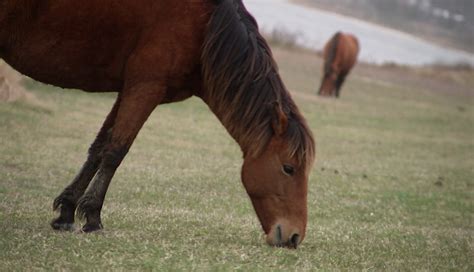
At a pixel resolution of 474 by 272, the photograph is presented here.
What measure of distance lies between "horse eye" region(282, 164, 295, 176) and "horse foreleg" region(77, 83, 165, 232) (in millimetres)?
1133

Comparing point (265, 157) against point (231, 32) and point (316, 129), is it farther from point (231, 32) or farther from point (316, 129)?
point (316, 129)

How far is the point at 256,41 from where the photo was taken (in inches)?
294

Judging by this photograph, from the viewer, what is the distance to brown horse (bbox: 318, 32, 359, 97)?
31.9 m

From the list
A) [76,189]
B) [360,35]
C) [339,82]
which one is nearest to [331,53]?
[339,82]

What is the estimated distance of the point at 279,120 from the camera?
283 inches

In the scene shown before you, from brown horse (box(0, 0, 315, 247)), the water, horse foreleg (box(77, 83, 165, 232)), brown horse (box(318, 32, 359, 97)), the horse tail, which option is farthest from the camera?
the water

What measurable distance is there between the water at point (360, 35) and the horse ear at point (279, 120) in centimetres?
4096

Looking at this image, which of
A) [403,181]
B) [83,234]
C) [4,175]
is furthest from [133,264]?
[403,181]

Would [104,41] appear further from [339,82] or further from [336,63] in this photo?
[336,63]

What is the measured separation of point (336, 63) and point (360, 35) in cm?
3373

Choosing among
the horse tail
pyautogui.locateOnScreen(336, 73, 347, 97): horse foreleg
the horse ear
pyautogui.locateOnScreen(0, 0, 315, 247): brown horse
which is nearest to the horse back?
pyautogui.locateOnScreen(0, 0, 315, 247): brown horse

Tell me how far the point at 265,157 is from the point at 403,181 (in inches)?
305

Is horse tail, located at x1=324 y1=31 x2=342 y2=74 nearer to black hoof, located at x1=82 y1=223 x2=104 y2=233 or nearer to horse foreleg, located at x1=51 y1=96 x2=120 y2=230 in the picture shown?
horse foreleg, located at x1=51 y1=96 x2=120 y2=230

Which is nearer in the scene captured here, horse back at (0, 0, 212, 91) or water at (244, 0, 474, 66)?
horse back at (0, 0, 212, 91)
